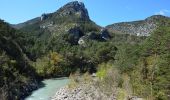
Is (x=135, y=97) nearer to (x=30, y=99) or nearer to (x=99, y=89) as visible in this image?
(x=99, y=89)

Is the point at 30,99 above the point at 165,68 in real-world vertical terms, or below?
below

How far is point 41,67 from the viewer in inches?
4985

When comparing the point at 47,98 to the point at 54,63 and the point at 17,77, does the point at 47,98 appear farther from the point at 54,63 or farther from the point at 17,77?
the point at 54,63

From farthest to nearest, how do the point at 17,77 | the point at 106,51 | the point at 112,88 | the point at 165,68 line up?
the point at 106,51 < the point at 17,77 < the point at 112,88 < the point at 165,68

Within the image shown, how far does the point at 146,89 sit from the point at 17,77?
33.2m

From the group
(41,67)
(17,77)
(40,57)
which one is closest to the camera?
(17,77)

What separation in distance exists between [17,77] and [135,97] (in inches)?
1193

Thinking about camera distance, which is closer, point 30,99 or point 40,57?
point 30,99

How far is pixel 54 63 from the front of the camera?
139375 mm

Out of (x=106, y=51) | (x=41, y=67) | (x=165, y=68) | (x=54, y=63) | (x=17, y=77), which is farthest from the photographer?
(x=106, y=51)

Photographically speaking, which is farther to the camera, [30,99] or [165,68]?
[30,99]

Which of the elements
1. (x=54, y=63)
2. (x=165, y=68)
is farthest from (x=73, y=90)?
(x=54, y=63)

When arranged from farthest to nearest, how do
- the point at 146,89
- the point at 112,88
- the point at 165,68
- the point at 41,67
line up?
the point at 41,67 < the point at 112,88 < the point at 146,89 < the point at 165,68

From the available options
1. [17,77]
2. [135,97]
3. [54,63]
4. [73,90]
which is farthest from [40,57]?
[135,97]
